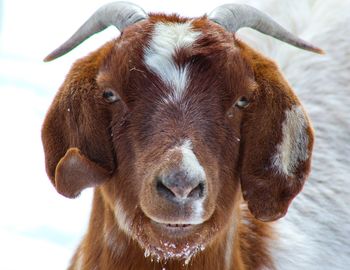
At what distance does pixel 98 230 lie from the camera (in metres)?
4.82

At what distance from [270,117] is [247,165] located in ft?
0.80

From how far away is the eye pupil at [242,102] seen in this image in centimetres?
440

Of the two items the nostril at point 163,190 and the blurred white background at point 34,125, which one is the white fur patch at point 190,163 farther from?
the blurred white background at point 34,125

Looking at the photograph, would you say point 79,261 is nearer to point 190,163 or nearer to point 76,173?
point 76,173

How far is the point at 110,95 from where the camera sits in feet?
14.4

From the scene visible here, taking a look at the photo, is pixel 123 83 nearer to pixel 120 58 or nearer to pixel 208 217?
pixel 120 58

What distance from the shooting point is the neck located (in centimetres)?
457

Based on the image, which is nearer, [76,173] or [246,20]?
[76,173]

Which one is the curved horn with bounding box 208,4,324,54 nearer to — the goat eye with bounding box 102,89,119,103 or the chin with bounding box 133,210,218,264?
the goat eye with bounding box 102,89,119,103

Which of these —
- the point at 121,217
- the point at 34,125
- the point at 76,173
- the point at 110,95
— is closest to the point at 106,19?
the point at 110,95

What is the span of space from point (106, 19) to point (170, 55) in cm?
53

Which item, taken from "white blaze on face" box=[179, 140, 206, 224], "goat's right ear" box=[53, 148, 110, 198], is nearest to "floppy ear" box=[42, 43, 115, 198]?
"goat's right ear" box=[53, 148, 110, 198]

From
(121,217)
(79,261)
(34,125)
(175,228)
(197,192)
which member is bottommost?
(34,125)

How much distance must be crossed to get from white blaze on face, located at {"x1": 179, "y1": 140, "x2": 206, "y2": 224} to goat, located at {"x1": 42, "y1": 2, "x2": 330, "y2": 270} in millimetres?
13
